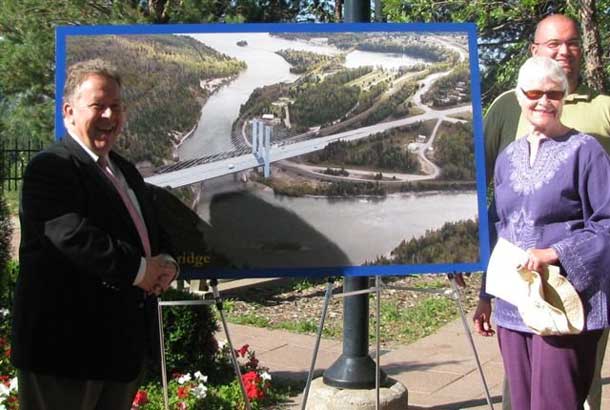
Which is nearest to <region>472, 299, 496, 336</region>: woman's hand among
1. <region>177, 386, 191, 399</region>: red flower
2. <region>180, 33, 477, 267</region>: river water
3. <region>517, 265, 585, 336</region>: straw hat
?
<region>517, 265, 585, 336</region>: straw hat

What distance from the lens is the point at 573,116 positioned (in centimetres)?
436

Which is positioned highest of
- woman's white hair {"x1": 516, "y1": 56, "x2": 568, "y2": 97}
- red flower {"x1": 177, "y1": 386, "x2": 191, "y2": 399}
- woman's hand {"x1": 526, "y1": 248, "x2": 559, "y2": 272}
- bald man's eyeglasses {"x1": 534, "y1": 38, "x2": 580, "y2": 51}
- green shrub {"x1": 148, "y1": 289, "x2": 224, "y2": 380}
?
bald man's eyeglasses {"x1": 534, "y1": 38, "x2": 580, "y2": 51}

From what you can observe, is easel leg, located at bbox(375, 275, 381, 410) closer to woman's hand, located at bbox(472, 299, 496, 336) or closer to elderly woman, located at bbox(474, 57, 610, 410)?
woman's hand, located at bbox(472, 299, 496, 336)

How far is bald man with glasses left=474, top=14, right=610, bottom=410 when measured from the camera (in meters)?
4.21

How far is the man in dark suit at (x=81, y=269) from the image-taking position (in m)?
3.16

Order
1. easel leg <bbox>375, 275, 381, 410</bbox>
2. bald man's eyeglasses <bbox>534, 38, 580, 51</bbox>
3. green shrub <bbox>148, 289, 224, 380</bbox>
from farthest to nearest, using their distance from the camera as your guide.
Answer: green shrub <bbox>148, 289, 224, 380</bbox> < easel leg <bbox>375, 275, 381, 410</bbox> < bald man's eyeglasses <bbox>534, 38, 580, 51</bbox>

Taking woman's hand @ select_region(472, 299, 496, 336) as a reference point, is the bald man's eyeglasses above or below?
above

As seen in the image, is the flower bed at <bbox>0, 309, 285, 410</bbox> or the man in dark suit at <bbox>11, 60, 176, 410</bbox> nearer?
the man in dark suit at <bbox>11, 60, 176, 410</bbox>

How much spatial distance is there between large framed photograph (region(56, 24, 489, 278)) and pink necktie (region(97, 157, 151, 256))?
994mm

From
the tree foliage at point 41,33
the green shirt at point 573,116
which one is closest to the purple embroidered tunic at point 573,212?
the green shirt at point 573,116

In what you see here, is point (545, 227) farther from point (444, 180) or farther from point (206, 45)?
point (206, 45)

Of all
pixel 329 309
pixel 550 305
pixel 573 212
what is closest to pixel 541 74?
pixel 573 212

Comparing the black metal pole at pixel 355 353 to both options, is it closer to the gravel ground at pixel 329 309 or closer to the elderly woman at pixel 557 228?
the elderly woman at pixel 557 228

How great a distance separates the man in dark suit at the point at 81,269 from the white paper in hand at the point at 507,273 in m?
1.25
